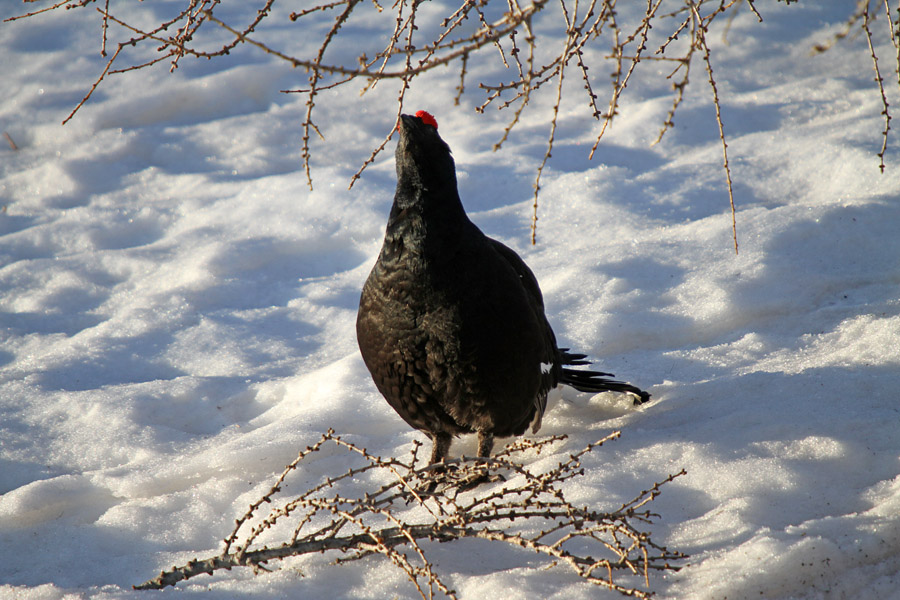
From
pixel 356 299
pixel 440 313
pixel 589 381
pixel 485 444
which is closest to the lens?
pixel 440 313

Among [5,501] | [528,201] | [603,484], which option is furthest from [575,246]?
[5,501]

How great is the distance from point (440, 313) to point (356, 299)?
2294mm

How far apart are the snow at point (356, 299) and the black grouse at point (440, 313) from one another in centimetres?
53

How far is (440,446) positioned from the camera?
3.22 meters

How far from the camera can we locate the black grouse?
271 centimetres

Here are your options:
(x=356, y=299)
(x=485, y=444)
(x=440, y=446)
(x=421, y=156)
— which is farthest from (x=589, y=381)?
(x=356, y=299)

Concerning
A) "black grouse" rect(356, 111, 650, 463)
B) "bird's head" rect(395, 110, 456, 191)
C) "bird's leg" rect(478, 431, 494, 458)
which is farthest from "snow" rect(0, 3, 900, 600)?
"bird's head" rect(395, 110, 456, 191)

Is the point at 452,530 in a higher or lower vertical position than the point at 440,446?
lower

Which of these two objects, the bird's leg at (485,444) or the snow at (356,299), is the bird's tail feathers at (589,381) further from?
the bird's leg at (485,444)

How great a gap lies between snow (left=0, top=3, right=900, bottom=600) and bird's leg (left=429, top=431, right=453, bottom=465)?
28 centimetres

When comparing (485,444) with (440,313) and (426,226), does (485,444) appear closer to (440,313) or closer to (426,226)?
(440,313)

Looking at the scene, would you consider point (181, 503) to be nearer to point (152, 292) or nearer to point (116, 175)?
point (152, 292)

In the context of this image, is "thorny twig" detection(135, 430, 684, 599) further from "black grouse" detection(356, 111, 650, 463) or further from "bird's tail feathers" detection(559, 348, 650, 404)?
"bird's tail feathers" detection(559, 348, 650, 404)

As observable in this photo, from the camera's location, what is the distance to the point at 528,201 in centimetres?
587
